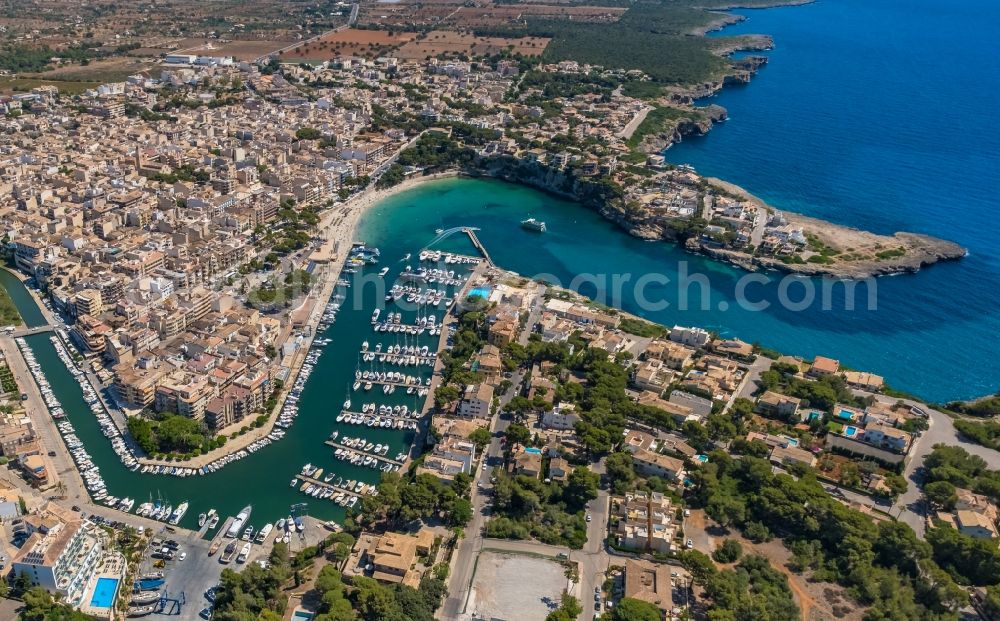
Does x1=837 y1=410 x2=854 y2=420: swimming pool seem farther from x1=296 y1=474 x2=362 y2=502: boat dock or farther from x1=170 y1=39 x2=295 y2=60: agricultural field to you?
x1=170 y1=39 x2=295 y2=60: agricultural field

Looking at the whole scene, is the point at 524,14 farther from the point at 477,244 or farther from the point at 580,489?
the point at 580,489

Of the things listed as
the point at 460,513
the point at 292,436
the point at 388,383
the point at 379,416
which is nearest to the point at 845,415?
the point at 460,513

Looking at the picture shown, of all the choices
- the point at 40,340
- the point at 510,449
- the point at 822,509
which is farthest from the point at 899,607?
the point at 40,340

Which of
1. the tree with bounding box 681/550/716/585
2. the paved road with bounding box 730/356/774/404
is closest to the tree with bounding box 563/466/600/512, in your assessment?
the tree with bounding box 681/550/716/585

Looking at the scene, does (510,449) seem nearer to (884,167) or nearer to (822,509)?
(822,509)

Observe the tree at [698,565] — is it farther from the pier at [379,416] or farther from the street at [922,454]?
the pier at [379,416]

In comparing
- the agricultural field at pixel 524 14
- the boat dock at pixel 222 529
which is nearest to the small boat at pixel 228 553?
the boat dock at pixel 222 529
